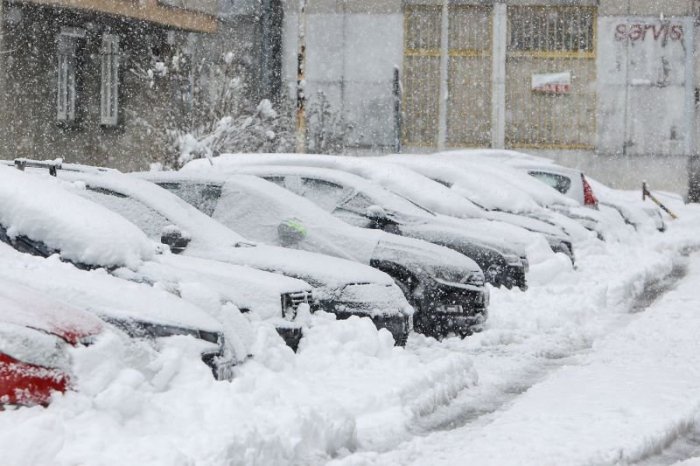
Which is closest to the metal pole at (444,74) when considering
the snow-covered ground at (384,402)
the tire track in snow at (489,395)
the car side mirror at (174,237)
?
the snow-covered ground at (384,402)

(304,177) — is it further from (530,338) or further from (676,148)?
(676,148)

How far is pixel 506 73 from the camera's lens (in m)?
37.8

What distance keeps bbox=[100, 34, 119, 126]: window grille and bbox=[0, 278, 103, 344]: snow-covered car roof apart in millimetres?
17072

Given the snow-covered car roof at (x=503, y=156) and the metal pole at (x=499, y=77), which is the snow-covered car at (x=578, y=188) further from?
the metal pole at (x=499, y=77)

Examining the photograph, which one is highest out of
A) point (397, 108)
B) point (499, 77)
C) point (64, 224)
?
point (499, 77)

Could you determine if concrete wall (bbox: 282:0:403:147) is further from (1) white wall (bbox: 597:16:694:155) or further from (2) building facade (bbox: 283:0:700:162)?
(1) white wall (bbox: 597:16:694:155)

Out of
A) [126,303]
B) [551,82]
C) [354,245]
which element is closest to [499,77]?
[551,82]

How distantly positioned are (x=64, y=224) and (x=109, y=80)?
15.7 metres

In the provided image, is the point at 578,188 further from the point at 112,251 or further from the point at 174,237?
the point at 112,251

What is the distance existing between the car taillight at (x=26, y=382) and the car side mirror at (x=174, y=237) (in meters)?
3.16

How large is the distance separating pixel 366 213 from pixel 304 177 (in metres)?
0.80

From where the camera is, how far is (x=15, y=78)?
20719 mm

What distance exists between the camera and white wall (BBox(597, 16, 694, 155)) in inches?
1494

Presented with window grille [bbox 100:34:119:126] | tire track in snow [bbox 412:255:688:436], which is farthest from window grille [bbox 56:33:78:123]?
tire track in snow [bbox 412:255:688:436]
